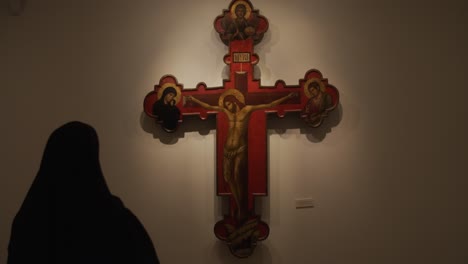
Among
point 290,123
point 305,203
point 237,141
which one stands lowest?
point 305,203

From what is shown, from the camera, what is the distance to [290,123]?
1781 mm

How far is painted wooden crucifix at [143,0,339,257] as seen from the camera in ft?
5.45

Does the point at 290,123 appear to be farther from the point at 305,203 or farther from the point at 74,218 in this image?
the point at 74,218

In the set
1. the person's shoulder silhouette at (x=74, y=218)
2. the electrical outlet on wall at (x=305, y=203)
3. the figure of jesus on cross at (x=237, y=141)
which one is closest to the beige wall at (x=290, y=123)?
the electrical outlet on wall at (x=305, y=203)

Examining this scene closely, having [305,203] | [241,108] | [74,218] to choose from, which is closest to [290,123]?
[241,108]

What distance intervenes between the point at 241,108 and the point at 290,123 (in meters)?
0.32

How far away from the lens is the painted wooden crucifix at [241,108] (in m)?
1.66

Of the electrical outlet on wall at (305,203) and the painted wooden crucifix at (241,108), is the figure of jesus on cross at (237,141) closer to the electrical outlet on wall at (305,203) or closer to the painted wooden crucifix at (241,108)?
the painted wooden crucifix at (241,108)

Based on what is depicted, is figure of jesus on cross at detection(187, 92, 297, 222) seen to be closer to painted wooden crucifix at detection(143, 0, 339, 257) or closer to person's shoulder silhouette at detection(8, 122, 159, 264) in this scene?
painted wooden crucifix at detection(143, 0, 339, 257)

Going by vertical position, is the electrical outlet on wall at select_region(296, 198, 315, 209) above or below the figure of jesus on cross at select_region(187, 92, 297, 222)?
below

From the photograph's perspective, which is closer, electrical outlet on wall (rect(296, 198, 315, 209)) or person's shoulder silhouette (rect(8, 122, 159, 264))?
person's shoulder silhouette (rect(8, 122, 159, 264))

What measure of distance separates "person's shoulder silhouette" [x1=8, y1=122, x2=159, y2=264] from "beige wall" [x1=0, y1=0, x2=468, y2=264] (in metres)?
0.78

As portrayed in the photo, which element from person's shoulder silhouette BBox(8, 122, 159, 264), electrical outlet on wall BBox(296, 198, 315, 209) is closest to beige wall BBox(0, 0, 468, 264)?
Answer: electrical outlet on wall BBox(296, 198, 315, 209)

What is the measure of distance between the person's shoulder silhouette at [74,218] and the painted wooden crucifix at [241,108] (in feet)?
2.26
